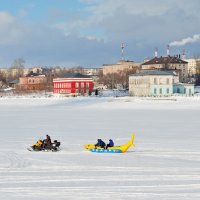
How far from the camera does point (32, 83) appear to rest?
127438 millimetres

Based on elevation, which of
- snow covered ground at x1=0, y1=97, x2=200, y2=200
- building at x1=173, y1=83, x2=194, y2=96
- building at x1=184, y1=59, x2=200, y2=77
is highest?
building at x1=184, y1=59, x2=200, y2=77

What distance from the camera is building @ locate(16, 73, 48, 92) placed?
4437 inches

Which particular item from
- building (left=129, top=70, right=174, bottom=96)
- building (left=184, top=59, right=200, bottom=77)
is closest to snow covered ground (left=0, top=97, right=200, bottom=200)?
building (left=129, top=70, right=174, bottom=96)

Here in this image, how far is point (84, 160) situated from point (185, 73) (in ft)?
386

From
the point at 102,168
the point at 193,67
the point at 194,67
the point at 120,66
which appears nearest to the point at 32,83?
the point at 120,66

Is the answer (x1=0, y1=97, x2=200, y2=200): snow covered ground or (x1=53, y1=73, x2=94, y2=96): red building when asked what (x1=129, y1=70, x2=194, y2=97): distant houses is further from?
(x1=0, y1=97, x2=200, y2=200): snow covered ground

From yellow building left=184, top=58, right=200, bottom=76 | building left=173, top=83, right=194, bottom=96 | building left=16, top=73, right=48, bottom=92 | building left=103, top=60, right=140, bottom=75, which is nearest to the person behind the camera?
building left=173, top=83, right=194, bottom=96

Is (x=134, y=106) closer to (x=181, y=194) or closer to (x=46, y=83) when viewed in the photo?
(x=181, y=194)

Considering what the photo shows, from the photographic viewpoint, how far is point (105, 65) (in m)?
172

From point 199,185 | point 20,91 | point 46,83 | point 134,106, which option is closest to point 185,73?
point 46,83

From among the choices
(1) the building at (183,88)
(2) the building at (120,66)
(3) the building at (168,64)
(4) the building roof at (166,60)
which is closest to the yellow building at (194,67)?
(3) the building at (168,64)

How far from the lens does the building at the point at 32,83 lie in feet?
370

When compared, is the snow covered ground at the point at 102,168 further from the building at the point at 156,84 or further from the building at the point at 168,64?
the building at the point at 168,64

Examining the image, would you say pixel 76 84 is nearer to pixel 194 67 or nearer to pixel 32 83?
pixel 32 83
